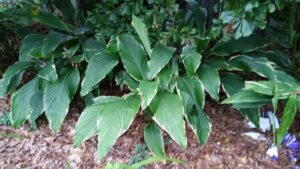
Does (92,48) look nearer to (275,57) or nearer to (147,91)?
(147,91)

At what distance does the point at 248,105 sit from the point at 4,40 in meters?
2.28

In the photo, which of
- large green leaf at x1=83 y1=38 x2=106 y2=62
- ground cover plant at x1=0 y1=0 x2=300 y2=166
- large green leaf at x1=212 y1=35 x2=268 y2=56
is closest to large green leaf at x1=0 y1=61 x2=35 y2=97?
ground cover plant at x1=0 y1=0 x2=300 y2=166

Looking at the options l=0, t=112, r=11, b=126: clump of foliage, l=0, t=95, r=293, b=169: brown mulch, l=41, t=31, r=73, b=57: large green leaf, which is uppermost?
l=41, t=31, r=73, b=57: large green leaf

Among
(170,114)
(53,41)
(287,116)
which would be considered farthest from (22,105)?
(287,116)

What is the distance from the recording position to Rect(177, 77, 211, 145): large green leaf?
2.32 meters

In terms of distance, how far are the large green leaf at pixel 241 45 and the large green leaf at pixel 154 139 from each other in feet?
2.50

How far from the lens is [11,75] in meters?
2.62

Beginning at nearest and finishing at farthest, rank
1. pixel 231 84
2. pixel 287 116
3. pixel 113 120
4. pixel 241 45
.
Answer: pixel 287 116 < pixel 113 120 < pixel 231 84 < pixel 241 45

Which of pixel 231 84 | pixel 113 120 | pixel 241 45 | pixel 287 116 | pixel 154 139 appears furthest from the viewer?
pixel 241 45

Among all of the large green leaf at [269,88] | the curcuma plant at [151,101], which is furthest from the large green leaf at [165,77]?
the large green leaf at [269,88]

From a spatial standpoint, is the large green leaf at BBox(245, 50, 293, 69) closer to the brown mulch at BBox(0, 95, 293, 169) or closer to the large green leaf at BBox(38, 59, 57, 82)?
the brown mulch at BBox(0, 95, 293, 169)

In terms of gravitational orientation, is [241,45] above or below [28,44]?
below

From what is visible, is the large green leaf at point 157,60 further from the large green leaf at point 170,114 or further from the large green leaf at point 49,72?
the large green leaf at point 49,72

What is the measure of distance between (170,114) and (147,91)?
0.67 ft
